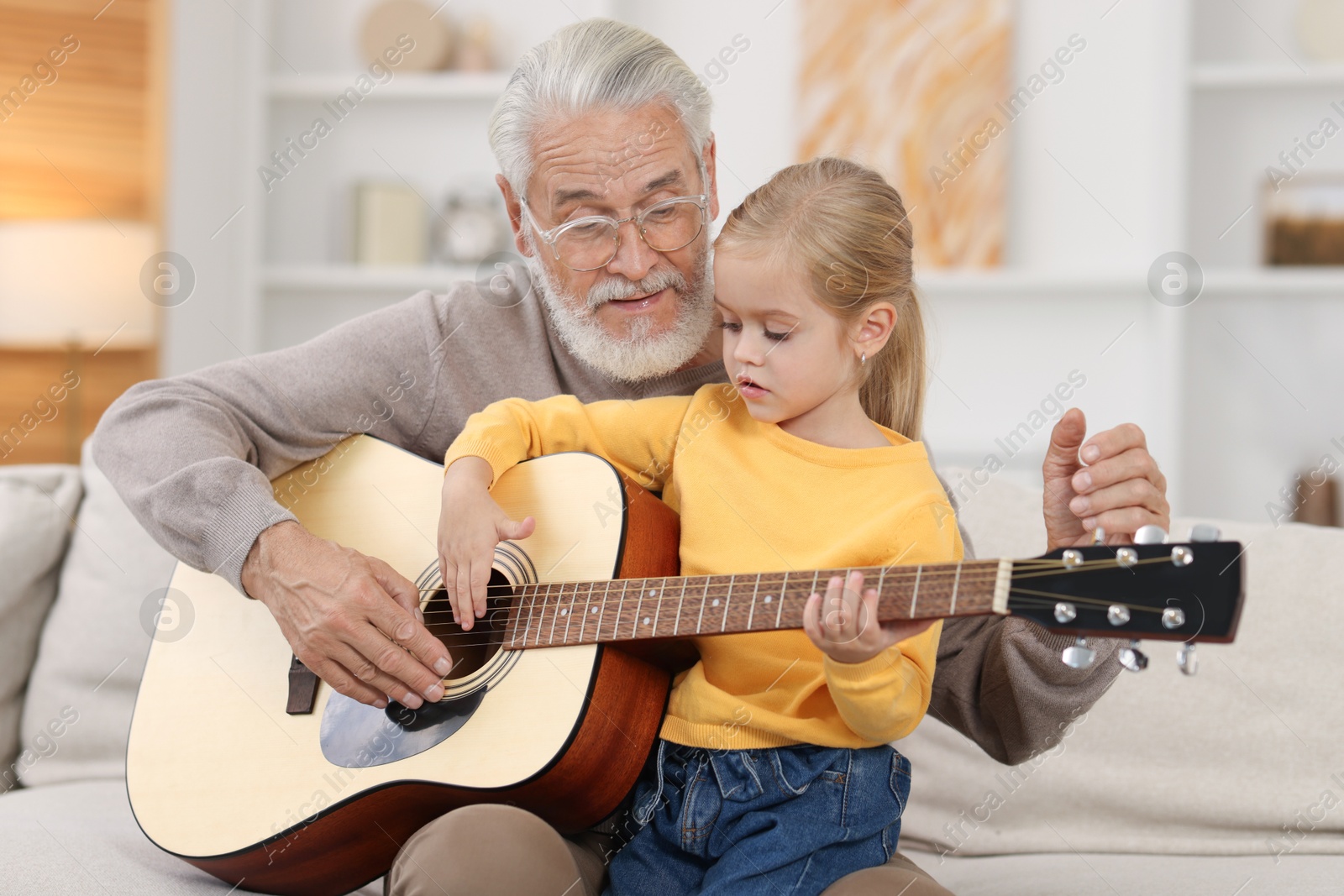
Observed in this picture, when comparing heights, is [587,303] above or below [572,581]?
above

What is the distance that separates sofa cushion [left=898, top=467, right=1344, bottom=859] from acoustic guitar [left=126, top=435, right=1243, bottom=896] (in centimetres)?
61

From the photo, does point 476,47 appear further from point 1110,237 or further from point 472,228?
point 1110,237

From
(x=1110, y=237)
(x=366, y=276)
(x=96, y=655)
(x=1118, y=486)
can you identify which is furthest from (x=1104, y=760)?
(x=366, y=276)

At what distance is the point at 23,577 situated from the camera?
1.83 meters

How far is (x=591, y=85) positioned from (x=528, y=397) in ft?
1.46

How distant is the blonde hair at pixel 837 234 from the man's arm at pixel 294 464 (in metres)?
0.57

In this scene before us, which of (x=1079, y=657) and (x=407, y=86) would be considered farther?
(x=407, y=86)

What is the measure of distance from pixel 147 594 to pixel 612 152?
1.05 metres

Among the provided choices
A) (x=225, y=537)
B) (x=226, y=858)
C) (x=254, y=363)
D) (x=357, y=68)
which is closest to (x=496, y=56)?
(x=357, y=68)

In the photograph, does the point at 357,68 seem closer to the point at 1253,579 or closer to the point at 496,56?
the point at 496,56

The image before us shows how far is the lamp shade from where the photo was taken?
10.8 feet

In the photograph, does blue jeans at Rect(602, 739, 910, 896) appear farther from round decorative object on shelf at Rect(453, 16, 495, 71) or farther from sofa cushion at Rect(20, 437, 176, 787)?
round decorative object on shelf at Rect(453, 16, 495, 71)

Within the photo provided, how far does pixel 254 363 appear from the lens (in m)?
1.65

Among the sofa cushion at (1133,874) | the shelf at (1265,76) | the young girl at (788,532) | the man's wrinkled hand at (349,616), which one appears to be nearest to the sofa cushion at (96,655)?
the man's wrinkled hand at (349,616)
